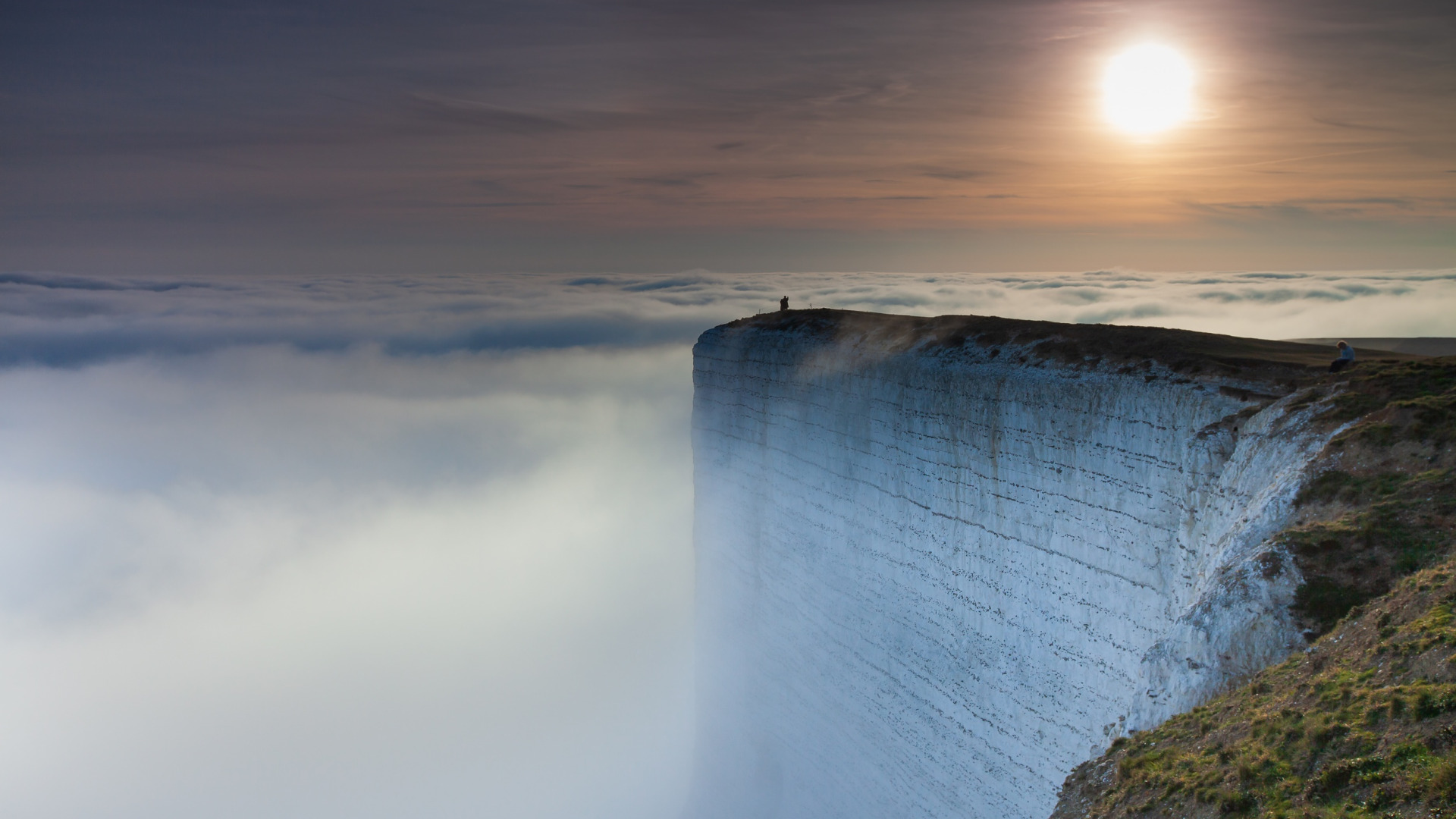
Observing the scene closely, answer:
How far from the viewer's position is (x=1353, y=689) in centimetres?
721

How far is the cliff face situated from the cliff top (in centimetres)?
8

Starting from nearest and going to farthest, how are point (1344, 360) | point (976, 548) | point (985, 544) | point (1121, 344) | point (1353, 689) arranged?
point (1353, 689) < point (1344, 360) < point (1121, 344) < point (985, 544) < point (976, 548)

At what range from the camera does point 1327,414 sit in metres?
12.4

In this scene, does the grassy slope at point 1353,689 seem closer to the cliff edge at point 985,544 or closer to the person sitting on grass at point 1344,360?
Result: the cliff edge at point 985,544

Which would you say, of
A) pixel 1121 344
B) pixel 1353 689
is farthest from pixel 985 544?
pixel 1353 689

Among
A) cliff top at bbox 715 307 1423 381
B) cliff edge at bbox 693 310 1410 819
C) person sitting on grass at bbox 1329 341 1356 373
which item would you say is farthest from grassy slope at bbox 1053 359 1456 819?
cliff top at bbox 715 307 1423 381

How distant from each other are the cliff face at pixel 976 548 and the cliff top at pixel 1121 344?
84mm

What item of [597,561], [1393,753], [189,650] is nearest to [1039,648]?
[1393,753]

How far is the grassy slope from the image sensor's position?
6273 millimetres

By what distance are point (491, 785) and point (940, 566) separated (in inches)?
1782

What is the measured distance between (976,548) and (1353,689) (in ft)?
41.1

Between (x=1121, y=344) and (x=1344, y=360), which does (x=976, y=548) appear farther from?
(x=1344, y=360)

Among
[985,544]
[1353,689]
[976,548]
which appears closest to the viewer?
[1353,689]

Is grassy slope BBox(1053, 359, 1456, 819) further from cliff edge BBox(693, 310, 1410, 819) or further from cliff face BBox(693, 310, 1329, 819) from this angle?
cliff face BBox(693, 310, 1329, 819)
